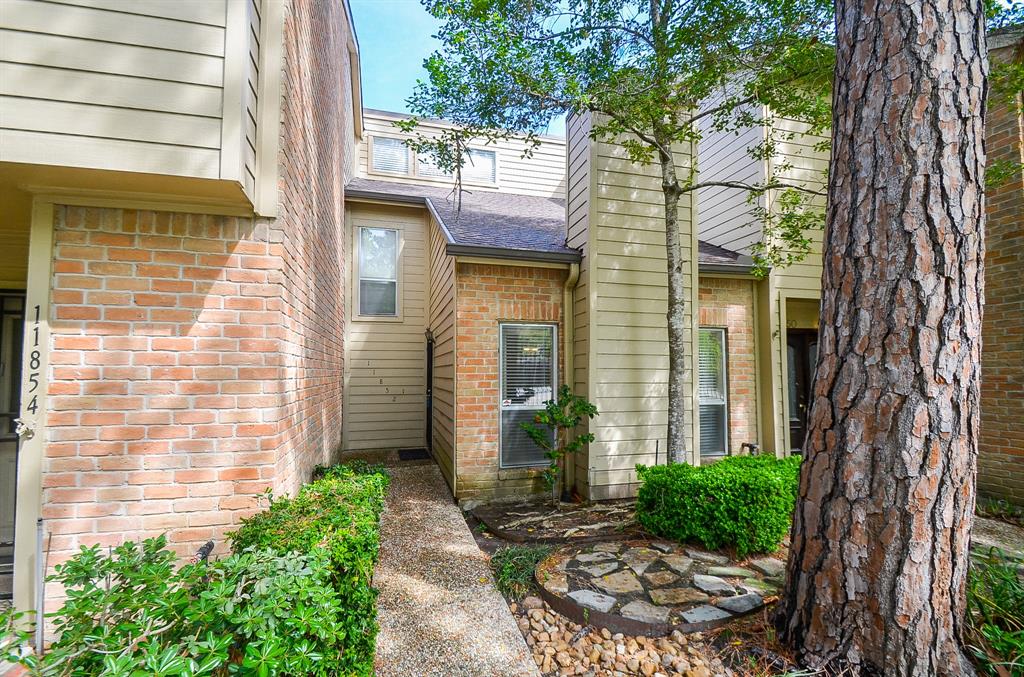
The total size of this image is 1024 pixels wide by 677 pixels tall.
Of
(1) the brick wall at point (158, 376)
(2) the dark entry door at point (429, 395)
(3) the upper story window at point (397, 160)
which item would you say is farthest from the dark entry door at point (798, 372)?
(1) the brick wall at point (158, 376)

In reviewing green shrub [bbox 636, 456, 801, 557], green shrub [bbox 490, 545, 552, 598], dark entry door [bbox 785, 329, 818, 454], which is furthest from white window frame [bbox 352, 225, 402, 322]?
dark entry door [bbox 785, 329, 818, 454]

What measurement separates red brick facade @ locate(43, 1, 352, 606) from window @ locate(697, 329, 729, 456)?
220 inches

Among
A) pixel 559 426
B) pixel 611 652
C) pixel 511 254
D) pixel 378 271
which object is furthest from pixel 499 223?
pixel 611 652

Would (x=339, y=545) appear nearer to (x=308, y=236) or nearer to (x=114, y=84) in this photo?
(x=114, y=84)

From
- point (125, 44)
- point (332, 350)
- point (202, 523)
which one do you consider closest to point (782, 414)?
point (332, 350)

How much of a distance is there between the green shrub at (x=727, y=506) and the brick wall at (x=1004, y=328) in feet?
11.9

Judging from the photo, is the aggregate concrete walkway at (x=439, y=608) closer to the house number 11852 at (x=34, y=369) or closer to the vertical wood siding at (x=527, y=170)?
the house number 11852 at (x=34, y=369)

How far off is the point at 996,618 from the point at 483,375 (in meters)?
4.44

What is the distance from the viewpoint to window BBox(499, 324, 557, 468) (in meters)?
5.70

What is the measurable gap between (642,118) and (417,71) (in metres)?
2.68

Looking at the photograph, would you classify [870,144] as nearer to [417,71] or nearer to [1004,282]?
[417,71]

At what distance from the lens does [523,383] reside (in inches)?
228

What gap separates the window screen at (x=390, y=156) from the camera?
1020 centimetres

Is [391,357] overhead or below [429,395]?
overhead
